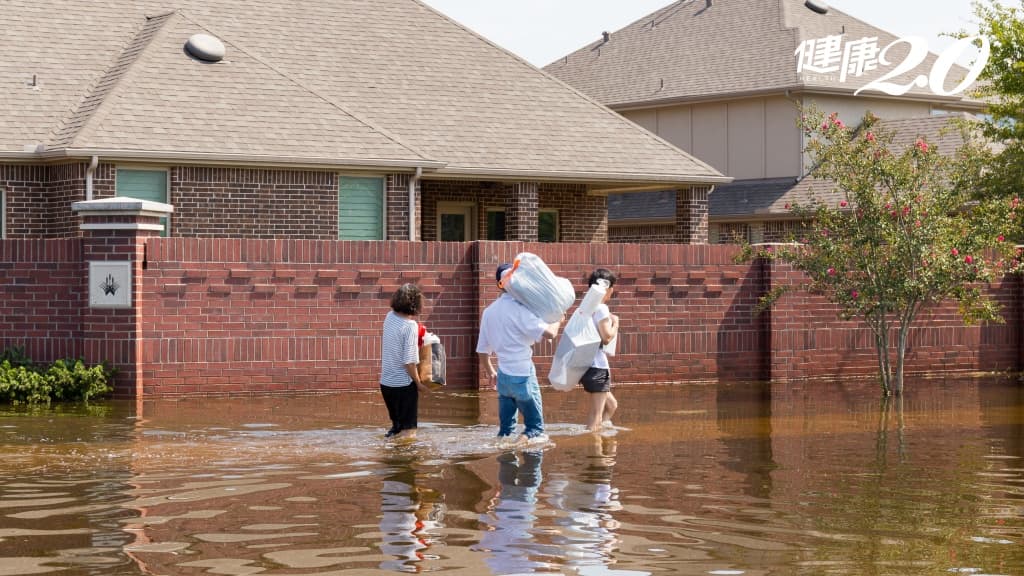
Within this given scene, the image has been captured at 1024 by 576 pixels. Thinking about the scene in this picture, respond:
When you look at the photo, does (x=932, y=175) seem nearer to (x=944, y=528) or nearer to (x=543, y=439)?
(x=543, y=439)

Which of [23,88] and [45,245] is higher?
[23,88]

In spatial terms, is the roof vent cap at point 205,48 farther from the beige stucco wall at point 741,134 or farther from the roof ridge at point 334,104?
the beige stucco wall at point 741,134

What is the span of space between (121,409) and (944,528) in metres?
10.7

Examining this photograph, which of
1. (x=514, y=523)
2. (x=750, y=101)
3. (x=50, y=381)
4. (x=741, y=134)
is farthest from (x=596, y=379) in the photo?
(x=750, y=101)

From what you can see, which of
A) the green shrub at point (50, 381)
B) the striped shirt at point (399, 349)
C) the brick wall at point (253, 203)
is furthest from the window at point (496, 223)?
the striped shirt at point (399, 349)

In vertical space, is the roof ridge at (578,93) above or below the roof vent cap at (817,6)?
below

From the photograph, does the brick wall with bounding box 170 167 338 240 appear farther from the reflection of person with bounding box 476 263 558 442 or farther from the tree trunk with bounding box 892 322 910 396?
the reflection of person with bounding box 476 263 558 442

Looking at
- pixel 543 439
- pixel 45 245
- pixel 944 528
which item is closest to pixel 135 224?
pixel 45 245

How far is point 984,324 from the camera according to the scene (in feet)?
79.7

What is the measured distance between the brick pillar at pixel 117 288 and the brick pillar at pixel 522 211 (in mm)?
10089

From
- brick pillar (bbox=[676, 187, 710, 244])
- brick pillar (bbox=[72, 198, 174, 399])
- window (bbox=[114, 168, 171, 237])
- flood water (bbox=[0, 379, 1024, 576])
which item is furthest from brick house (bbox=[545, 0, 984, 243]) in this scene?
flood water (bbox=[0, 379, 1024, 576])

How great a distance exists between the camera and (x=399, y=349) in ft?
44.7

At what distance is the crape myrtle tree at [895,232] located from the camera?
1933 cm

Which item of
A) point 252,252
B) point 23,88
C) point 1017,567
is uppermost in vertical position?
point 23,88
